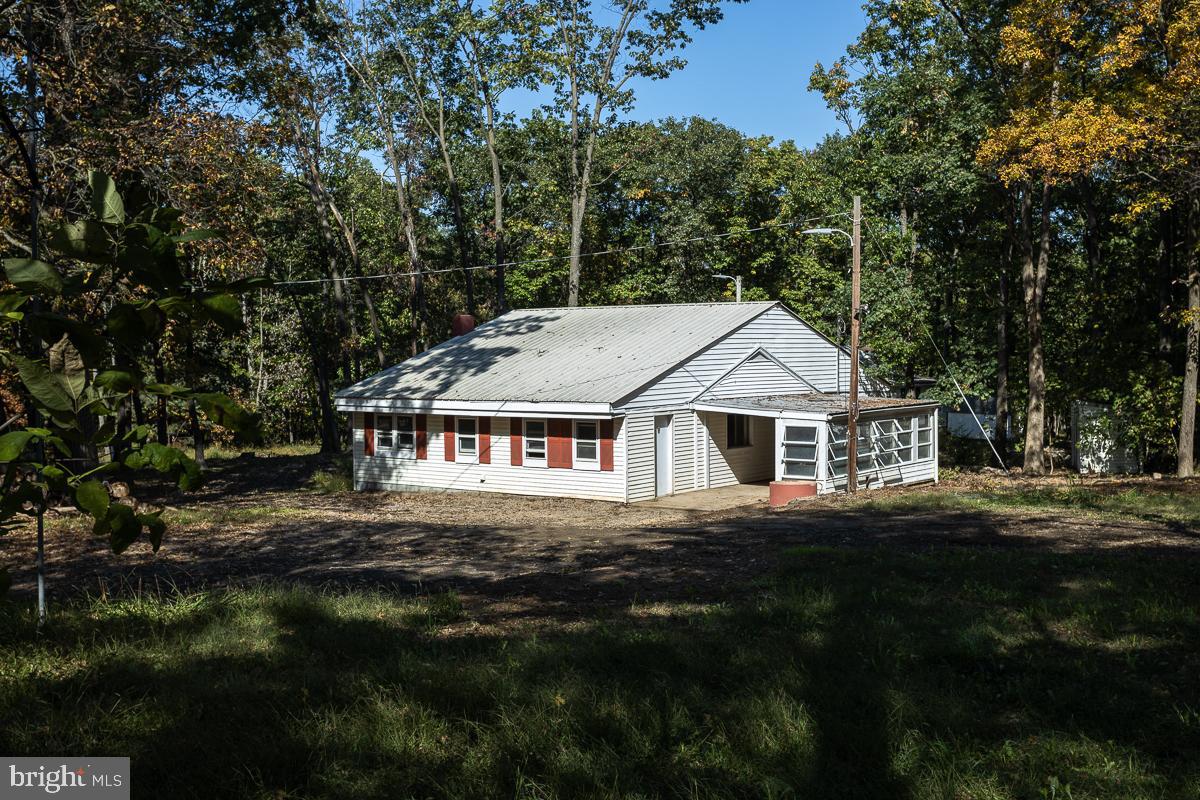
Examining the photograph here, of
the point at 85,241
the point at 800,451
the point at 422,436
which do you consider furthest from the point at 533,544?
the point at 85,241

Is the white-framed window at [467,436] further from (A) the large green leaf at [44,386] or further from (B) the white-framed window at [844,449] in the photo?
(A) the large green leaf at [44,386]

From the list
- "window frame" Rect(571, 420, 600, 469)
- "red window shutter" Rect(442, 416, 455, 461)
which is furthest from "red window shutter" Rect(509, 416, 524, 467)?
"red window shutter" Rect(442, 416, 455, 461)

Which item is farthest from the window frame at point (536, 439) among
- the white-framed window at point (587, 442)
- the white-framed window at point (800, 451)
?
the white-framed window at point (800, 451)

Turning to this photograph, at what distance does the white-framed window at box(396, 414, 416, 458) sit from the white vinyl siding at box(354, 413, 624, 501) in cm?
22

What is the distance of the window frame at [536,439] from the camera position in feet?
84.7

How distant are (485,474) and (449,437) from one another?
5.87 ft

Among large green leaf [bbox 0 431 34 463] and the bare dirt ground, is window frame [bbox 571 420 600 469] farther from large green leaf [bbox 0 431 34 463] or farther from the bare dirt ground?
large green leaf [bbox 0 431 34 463]

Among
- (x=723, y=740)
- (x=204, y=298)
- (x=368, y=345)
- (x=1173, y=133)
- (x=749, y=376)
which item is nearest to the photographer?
(x=204, y=298)

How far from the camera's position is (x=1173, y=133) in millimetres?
22406

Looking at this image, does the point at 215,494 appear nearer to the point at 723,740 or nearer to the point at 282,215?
the point at 282,215

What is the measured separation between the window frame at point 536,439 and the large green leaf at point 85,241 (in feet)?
76.6

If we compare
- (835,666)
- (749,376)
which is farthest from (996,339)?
(835,666)

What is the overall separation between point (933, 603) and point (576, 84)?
34.9 metres

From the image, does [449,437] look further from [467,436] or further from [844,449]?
[844,449]
